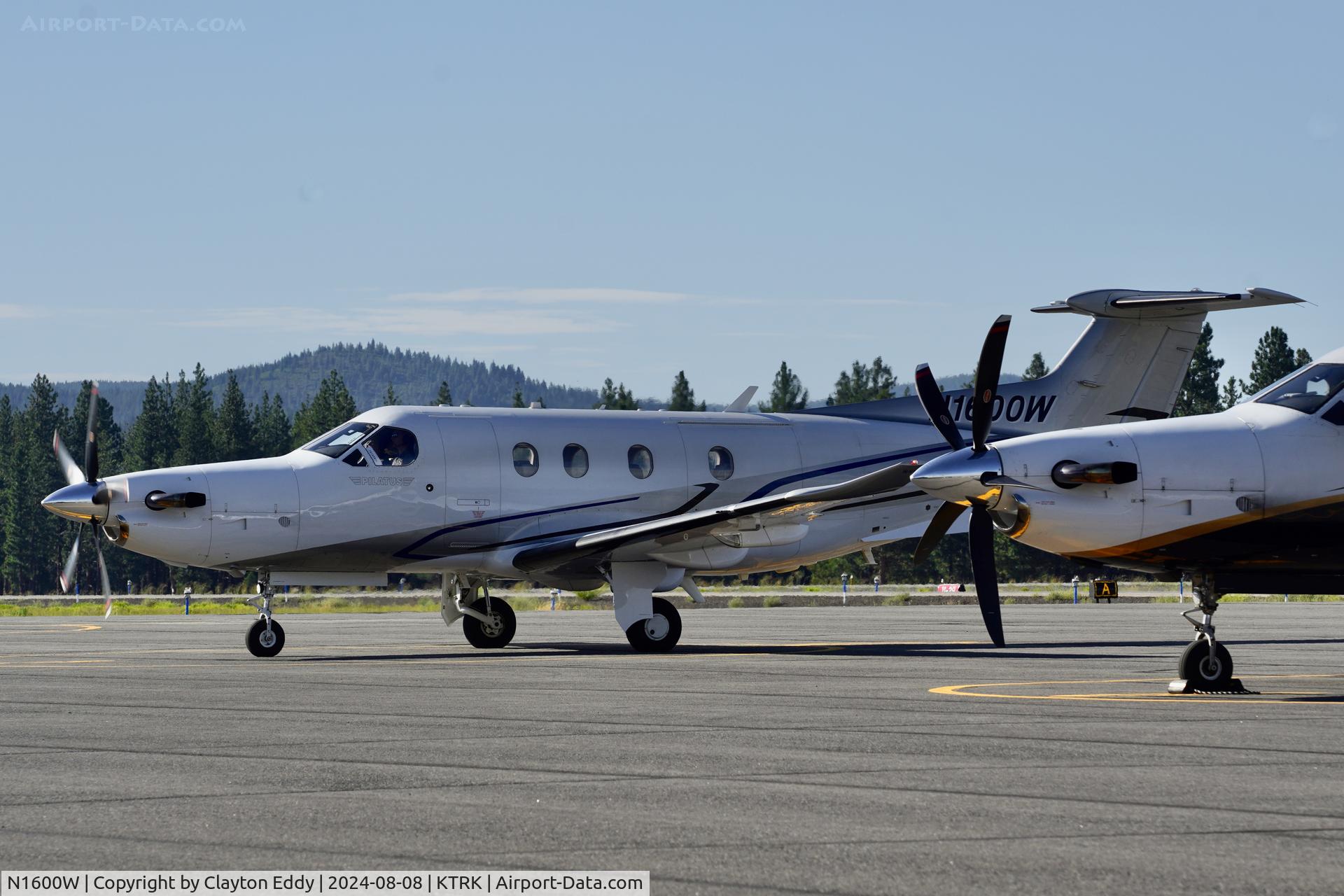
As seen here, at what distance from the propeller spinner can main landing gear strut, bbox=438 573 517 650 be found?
10422 millimetres

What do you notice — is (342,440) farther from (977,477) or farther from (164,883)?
(164,883)

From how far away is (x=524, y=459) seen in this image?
1037 inches

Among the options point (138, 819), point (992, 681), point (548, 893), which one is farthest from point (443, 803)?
point (992, 681)

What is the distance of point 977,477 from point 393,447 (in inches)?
526

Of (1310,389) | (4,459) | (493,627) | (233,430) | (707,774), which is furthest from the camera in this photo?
(4,459)

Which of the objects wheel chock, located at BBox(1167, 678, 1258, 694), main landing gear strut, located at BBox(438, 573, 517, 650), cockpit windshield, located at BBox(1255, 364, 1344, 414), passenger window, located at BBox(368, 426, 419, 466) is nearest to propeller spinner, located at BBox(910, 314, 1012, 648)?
wheel chock, located at BBox(1167, 678, 1258, 694)

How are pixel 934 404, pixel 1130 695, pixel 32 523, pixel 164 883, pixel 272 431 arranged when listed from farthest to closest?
pixel 272 431 < pixel 32 523 < pixel 934 404 < pixel 1130 695 < pixel 164 883

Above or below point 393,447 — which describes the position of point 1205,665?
below

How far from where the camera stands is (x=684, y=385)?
507 ft

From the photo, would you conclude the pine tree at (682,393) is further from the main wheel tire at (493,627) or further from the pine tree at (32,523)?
the main wheel tire at (493,627)

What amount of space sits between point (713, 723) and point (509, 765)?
3.01 metres

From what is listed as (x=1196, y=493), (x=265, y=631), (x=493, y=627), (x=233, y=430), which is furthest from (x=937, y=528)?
(x=233, y=430)

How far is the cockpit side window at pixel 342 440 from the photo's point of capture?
2545 centimetres

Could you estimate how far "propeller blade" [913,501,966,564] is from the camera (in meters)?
17.1
